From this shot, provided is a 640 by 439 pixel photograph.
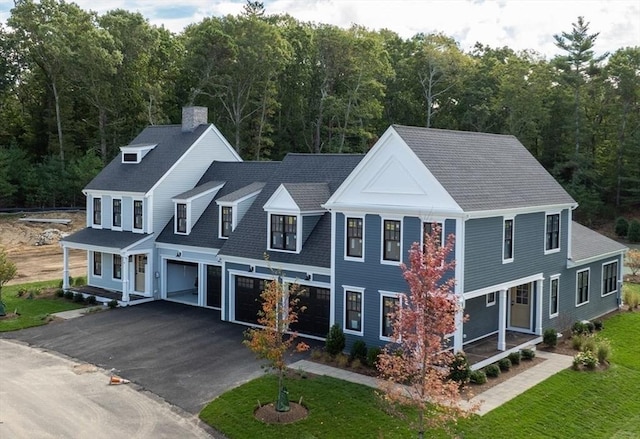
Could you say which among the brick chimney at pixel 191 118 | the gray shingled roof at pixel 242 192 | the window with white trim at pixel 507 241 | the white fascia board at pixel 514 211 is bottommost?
the window with white trim at pixel 507 241

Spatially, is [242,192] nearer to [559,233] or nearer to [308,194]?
[308,194]

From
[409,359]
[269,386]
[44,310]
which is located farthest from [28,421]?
[44,310]

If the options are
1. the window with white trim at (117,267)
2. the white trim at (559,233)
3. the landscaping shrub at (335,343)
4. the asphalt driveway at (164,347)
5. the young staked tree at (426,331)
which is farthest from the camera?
the window with white trim at (117,267)

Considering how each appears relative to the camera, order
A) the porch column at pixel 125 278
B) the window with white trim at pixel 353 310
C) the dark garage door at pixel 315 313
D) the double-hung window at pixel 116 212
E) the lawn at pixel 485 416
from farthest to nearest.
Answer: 1. the double-hung window at pixel 116 212
2. the porch column at pixel 125 278
3. the dark garage door at pixel 315 313
4. the window with white trim at pixel 353 310
5. the lawn at pixel 485 416

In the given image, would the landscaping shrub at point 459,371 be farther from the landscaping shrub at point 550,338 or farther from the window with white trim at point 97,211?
the window with white trim at point 97,211

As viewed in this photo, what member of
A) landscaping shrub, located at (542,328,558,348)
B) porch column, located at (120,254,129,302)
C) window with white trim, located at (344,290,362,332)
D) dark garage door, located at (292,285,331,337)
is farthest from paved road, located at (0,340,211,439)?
landscaping shrub, located at (542,328,558,348)

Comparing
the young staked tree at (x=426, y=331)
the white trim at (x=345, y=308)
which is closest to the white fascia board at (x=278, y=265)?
the white trim at (x=345, y=308)
